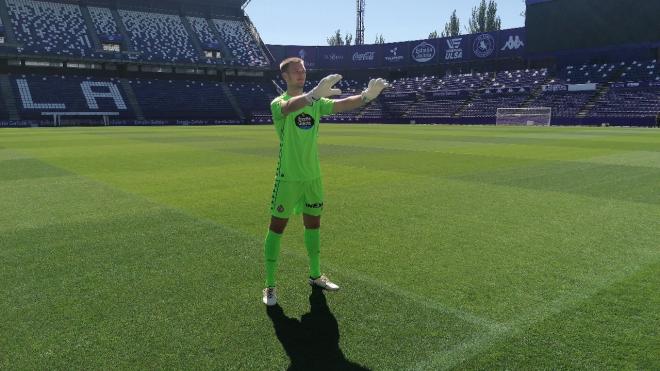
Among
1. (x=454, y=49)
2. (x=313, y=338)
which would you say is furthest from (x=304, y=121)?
(x=454, y=49)

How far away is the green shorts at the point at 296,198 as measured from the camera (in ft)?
14.3

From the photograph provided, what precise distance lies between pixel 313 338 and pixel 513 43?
61.8 m

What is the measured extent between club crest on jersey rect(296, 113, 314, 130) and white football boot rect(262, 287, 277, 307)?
4.95ft

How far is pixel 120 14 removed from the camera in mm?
61156

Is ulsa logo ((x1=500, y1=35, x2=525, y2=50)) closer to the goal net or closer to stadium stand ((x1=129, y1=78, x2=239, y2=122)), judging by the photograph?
the goal net

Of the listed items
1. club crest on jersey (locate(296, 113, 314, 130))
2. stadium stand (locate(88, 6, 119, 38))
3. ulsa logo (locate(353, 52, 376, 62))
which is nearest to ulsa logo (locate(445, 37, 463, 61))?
ulsa logo (locate(353, 52, 376, 62))

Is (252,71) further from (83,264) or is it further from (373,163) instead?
(83,264)

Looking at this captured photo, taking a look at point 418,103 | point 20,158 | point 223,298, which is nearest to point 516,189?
point 223,298

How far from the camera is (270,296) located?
4199 mm

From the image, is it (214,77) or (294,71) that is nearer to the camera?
(294,71)

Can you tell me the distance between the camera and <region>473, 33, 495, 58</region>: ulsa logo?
59750 mm

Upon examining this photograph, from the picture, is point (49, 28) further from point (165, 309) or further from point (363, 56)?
point (165, 309)

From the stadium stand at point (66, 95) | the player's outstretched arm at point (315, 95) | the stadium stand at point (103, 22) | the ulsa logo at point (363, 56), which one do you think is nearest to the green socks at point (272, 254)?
the player's outstretched arm at point (315, 95)

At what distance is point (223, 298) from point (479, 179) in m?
8.29
